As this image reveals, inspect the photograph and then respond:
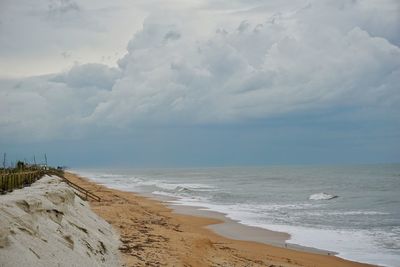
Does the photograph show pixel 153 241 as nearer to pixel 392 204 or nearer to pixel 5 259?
pixel 5 259

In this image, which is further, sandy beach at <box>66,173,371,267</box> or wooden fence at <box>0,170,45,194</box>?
wooden fence at <box>0,170,45,194</box>

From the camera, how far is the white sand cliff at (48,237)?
8336 millimetres

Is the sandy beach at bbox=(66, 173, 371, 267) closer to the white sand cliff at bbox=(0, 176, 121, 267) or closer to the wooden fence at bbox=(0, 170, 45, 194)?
the white sand cliff at bbox=(0, 176, 121, 267)

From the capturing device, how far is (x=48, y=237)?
10141 millimetres

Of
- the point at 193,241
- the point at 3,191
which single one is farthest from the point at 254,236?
the point at 3,191

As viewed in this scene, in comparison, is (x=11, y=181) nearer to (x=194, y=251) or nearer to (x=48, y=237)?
(x=194, y=251)

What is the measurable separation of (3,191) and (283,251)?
11.4 metres

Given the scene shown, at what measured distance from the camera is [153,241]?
15109mm

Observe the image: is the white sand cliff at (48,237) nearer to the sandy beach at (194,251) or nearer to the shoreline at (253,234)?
the sandy beach at (194,251)

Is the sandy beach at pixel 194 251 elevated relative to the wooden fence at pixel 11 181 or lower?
lower

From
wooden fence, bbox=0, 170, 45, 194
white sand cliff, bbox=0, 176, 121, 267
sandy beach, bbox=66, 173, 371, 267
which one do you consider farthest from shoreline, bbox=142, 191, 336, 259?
wooden fence, bbox=0, 170, 45, 194

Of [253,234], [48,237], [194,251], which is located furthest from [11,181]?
[253,234]

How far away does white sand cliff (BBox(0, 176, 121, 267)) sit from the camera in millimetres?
8336

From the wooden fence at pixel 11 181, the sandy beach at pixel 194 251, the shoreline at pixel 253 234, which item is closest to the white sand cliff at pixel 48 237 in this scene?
the sandy beach at pixel 194 251
